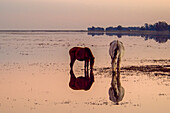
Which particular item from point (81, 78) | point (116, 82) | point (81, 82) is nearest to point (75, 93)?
point (81, 82)

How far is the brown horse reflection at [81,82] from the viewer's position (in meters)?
15.3

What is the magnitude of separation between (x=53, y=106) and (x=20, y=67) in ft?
34.1

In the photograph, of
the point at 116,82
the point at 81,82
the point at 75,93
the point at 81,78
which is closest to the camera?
the point at 75,93

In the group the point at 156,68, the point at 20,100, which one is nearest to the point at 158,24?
the point at 156,68

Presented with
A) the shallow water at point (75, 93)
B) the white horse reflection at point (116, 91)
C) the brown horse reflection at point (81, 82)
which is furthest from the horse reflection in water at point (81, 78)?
the white horse reflection at point (116, 91)

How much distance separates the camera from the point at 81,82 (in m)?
16.3

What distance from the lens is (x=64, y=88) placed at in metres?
15.1

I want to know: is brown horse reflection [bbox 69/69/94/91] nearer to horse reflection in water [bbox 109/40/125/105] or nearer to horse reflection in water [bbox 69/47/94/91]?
horse reflection in water [bbox 69/47/94/91]

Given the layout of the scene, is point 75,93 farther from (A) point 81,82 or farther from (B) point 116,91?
(A) point 81,82

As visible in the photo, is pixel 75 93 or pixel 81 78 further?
pixel 81 78

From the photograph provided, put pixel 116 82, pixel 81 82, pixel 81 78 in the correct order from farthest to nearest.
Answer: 1. pixel 81 78
2. pixel 81 82
3. pixel 116 82

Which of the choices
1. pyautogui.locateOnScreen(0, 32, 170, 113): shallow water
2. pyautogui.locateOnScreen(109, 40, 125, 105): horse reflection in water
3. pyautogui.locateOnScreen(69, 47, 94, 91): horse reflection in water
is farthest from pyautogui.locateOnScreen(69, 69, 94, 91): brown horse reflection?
pyautogui.locateOnScreen(109, 40, 125, 105): horse reflection in water

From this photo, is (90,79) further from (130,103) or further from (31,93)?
(130,103)

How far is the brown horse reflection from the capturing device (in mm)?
15260
